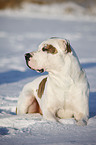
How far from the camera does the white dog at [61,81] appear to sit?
3465 millimetres

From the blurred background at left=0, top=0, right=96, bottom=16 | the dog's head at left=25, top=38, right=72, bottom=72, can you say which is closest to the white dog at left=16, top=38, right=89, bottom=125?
the dog's head at left=25, top=38, right=72, bottom=72

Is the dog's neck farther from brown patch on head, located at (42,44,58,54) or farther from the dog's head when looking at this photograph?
brown patch on head, located at (42,44,58,54)

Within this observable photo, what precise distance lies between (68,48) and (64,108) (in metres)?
0.86

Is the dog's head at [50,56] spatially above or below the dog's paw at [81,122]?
above

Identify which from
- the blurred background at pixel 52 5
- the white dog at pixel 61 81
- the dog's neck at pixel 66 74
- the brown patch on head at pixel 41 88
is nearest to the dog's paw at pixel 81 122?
the white dog at pixel 61 81

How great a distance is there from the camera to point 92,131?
3.27m

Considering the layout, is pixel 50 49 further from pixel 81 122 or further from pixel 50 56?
pixel 81 122

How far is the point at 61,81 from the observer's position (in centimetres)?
358

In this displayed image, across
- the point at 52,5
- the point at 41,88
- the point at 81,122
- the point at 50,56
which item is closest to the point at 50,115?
the point at 81,122

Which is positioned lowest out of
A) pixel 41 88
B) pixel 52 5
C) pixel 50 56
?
pixel 41 88

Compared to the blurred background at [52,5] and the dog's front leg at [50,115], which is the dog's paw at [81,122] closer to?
the dog's front leg at [50,115]

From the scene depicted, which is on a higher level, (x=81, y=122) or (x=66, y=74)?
(x=66, y=74)

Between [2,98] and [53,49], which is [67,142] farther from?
[2,98]

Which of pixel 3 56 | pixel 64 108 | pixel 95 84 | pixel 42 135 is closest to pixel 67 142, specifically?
pixel 42 135
